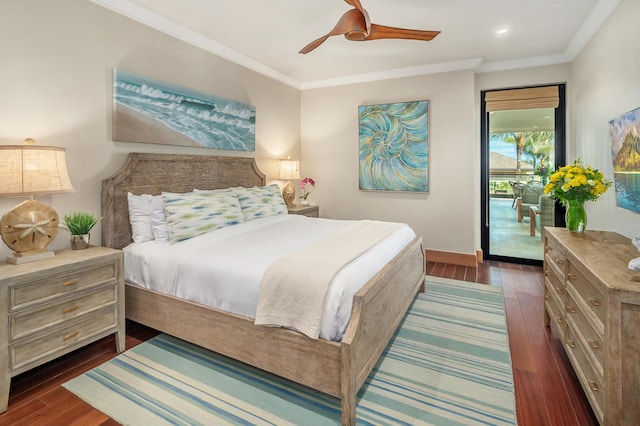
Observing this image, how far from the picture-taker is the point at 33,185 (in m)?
2.04

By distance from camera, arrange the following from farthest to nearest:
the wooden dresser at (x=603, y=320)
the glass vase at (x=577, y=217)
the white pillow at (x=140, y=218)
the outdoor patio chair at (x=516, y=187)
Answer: the outdoor patio chair at (x=516, y=187) → the white pillow at (x=140, y=218) → the glass vase at (x=577, y=217) → the wooden dresser at (x=603, y=320)

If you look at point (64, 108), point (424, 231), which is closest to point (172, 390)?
point (64, 108)

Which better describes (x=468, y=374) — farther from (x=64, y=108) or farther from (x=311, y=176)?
(x=311, y=176)

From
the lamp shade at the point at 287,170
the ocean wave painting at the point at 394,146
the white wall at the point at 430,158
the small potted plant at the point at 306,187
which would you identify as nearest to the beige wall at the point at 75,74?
the lamp shade at the point at 287,170

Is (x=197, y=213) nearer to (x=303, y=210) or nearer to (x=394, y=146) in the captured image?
(x=303, y=210)

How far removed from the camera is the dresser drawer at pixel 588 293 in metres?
1.54

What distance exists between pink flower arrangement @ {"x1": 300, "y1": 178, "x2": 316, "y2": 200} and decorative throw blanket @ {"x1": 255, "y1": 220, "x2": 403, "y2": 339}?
119 inches

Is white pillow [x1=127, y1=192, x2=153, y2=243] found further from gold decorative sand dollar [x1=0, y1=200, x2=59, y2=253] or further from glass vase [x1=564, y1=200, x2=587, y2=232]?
glass vase [x1=564, y1=200, x2=587, y2=232]

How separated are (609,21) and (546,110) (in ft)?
5.23

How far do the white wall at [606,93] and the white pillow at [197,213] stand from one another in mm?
3145

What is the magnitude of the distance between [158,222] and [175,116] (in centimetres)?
118

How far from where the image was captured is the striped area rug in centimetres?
175

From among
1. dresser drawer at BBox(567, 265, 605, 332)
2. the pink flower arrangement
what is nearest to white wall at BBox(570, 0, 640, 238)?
dresser drawer at BBox(567, 265, 605, 332)

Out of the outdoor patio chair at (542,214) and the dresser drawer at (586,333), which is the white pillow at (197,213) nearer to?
the dresser drawer at (586,333)
